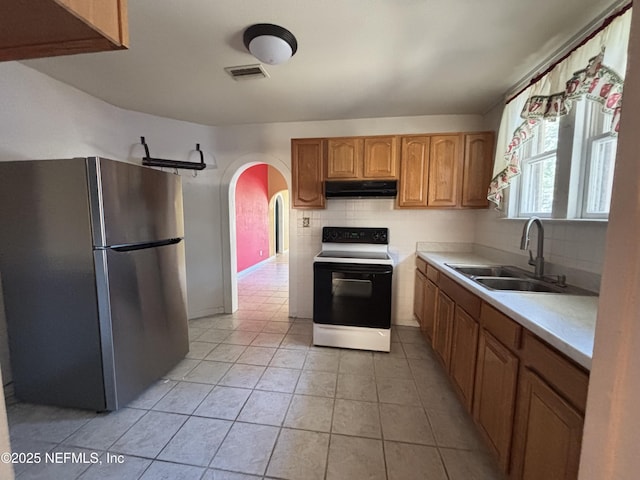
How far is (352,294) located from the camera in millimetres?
2670

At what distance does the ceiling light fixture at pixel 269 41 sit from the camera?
1538 mm

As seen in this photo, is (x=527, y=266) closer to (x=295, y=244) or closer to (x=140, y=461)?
(x=295, y=244)

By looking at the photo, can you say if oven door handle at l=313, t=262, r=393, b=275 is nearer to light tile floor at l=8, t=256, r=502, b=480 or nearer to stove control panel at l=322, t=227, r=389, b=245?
stove control panel at l=322, t=227, r=389, b=245

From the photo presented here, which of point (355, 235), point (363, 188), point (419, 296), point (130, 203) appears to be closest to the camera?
point (130, 203)

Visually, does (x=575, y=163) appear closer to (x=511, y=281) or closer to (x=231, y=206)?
(x=511, y=281)

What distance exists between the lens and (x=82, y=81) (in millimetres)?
2172

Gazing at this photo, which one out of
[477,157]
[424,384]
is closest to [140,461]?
[424,384]

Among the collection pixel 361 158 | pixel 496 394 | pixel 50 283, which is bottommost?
pixel 496 394

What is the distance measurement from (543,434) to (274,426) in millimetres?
1388

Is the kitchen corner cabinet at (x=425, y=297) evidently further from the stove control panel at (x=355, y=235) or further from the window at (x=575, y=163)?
the window at (x=575, y=163)

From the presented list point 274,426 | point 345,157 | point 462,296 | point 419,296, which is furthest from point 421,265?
point 274,426

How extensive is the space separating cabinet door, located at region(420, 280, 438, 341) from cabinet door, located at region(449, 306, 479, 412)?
427mm

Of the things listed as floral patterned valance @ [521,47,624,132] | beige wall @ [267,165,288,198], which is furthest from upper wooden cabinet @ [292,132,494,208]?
beige wall @ [267,165,288,198]

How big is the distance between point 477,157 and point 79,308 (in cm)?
342
